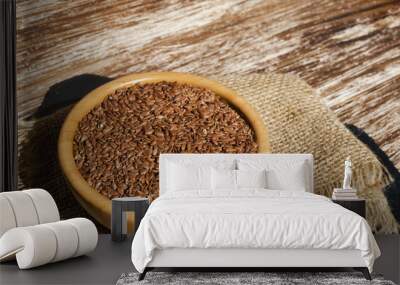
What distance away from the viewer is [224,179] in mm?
6410

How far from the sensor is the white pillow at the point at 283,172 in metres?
6.48

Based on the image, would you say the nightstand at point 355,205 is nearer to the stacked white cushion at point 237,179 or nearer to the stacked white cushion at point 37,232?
the stacked white cushion at point 237,179

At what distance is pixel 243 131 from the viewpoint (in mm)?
6984

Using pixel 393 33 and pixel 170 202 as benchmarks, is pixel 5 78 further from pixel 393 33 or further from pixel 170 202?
pixel 393 33

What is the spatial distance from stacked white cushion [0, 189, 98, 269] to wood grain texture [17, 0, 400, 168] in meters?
1.89

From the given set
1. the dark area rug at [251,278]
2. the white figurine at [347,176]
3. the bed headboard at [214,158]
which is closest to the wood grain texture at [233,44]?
the white figurine at [347,176]

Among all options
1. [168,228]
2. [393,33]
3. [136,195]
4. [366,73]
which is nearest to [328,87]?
[366,73]

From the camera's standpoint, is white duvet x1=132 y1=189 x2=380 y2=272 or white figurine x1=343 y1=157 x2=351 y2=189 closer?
white duvet x1=132 y1=189 x2=380 y2=272

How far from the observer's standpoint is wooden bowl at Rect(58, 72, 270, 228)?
6.92 m

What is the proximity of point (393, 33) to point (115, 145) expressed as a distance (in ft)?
10.5

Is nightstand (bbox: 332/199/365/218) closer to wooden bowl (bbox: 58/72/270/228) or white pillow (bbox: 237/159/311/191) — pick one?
white pillow (bbox: 237/159/311/191)

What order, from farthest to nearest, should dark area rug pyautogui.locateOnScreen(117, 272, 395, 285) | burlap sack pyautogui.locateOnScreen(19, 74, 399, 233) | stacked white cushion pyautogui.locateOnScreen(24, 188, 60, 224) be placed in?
burlap sack pyautogui.locateOnScreen(19, 74, 399, 233)
stacked white cushion pyautogui.locateOnScreen(24, 188, 60, 224)
dark area rug pyautogui.locateOnScreen(117, 272, 395, 285)

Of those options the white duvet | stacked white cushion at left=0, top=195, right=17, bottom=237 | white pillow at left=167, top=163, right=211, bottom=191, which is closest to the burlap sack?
white pillow at left=167, top=163, right=211, bottom=191

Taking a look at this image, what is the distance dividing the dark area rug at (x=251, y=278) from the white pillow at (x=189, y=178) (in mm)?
1642
